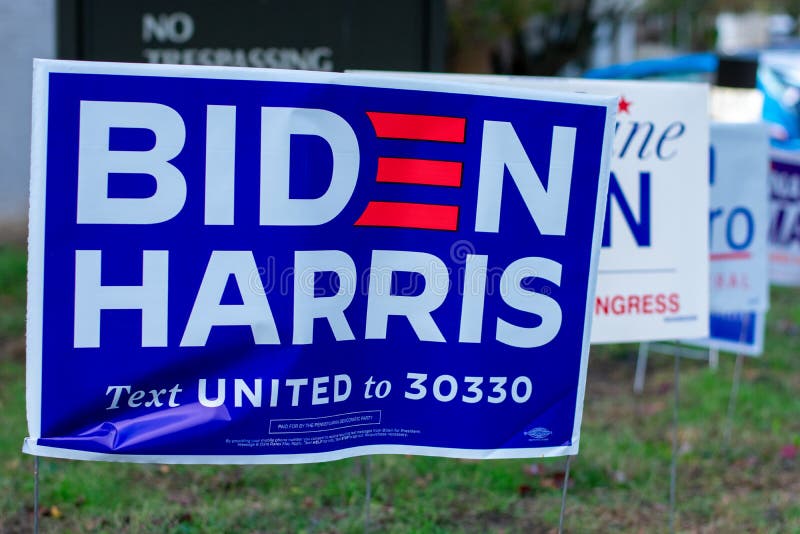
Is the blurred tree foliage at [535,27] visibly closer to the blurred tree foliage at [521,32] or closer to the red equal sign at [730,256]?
the blurred tree foliage at [521,32]

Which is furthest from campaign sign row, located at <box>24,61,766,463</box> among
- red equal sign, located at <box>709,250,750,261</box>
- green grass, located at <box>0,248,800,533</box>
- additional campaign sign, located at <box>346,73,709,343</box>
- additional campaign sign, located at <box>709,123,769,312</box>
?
red equal sign, located at <box>709,250,750,261</box>

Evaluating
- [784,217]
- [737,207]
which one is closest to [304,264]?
[737,207]

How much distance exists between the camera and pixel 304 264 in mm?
3066

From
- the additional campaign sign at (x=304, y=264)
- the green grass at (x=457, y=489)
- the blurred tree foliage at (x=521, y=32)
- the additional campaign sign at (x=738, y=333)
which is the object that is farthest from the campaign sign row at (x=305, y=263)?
the blurred tree foliage at (x=521, y=32)

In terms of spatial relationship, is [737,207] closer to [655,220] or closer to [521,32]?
[655,220]

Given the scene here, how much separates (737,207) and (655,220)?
76cm

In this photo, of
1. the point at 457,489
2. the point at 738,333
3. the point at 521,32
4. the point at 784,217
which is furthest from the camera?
the point at 521,32

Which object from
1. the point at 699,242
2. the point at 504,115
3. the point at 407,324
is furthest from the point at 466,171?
the point at 699,242

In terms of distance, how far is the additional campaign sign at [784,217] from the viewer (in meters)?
6.36

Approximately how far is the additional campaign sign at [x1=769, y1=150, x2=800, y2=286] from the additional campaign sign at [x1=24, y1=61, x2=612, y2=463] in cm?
337

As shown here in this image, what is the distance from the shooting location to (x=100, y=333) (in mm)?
2900

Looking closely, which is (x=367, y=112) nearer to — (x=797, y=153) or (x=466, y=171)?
(x=466, y=171)

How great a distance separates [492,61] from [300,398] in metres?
11.6

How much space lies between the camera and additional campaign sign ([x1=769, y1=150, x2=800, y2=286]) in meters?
6.36
